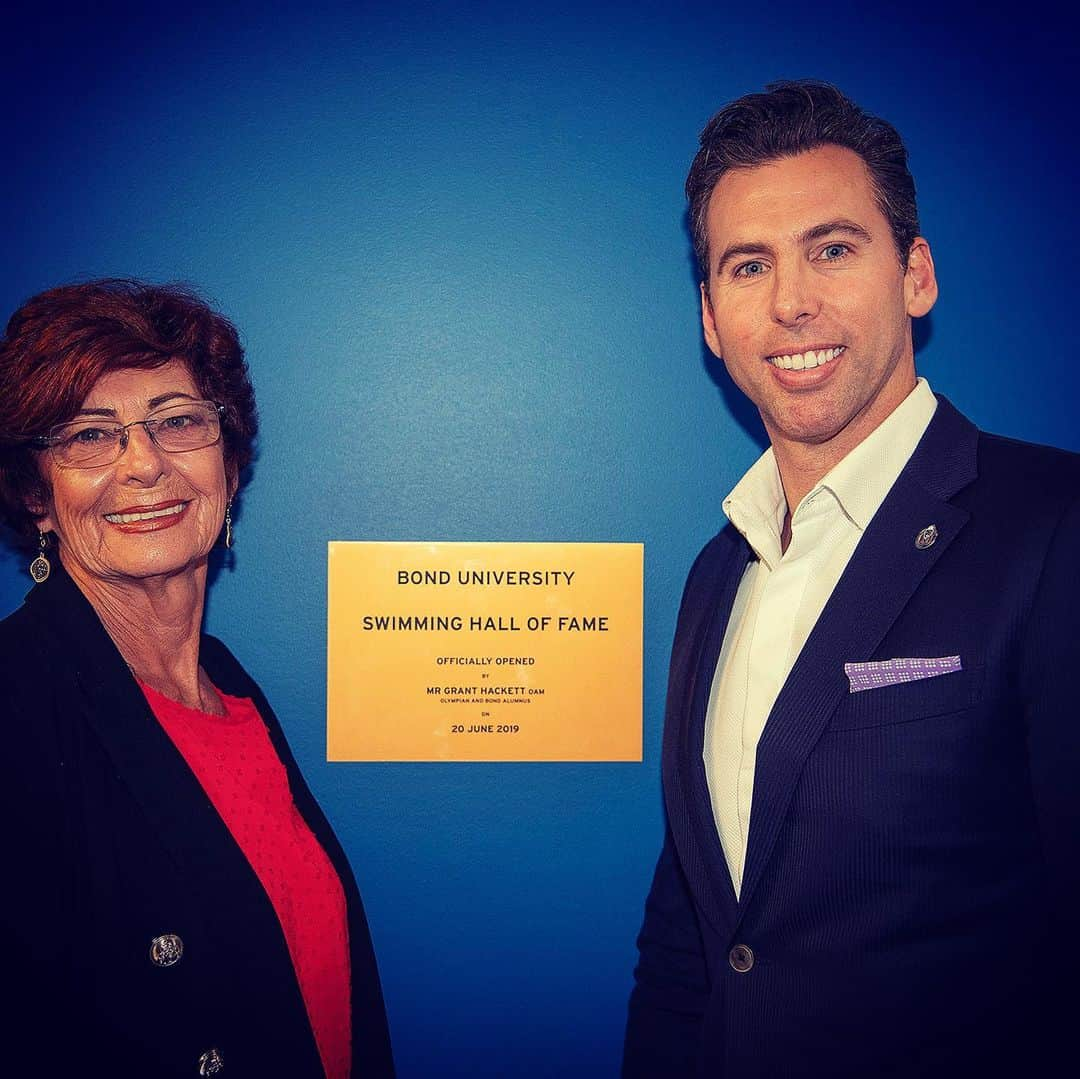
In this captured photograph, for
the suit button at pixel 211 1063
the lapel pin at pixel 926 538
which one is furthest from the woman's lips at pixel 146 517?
the lapel pin at pixel 926 538

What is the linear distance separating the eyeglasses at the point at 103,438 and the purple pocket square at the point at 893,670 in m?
1.13

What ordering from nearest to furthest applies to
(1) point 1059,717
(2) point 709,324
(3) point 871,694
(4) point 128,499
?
(1) point 1059,717
(3) point 871,694
(4) point 128,499
(2) point 709,324

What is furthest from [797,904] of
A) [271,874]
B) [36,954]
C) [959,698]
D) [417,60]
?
[417,60]

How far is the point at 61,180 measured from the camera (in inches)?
Answer: 66.8

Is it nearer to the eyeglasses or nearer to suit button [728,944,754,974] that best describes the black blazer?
the eyeglasses

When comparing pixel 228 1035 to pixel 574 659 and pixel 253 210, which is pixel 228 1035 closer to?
pixel 574 659

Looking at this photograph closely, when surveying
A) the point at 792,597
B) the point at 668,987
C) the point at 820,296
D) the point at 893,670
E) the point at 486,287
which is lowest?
the point at 668,987

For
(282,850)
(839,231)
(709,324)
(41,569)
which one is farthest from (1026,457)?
(41,569)

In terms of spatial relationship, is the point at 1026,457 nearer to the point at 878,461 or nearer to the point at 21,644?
the point at 878,461

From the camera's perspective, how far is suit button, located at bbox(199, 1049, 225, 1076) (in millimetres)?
1229

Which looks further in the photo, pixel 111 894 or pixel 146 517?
pixel 146 517

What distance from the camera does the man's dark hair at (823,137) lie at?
138 centimetres

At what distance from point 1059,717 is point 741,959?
1.81 ft

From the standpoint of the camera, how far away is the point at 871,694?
120 centimetres
